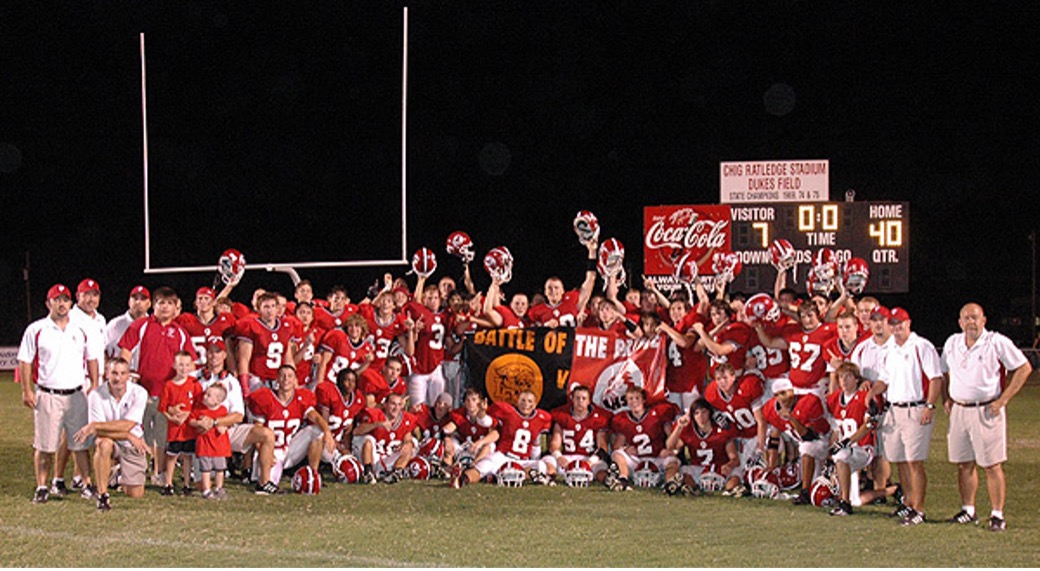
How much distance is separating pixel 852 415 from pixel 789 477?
0.83m

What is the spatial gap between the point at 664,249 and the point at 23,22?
19366 mm

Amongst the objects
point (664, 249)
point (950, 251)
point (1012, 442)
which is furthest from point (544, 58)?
point (1012, 442)

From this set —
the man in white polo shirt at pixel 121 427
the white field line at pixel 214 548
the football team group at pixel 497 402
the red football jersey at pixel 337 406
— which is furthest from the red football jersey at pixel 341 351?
the white field line at pixel 214 548

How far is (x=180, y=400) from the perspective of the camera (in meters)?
8.91

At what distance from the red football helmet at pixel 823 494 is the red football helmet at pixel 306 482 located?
11.3ft

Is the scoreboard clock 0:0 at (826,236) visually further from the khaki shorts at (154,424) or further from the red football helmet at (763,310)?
the khaki shorts at (154,424)

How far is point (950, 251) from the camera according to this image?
165 feet

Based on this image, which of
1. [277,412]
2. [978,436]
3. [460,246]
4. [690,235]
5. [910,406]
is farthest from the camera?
[690,235]

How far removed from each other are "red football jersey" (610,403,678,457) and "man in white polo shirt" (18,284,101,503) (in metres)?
3.89

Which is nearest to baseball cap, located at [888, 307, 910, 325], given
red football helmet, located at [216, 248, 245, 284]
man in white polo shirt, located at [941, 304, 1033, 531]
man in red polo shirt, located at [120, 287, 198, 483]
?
man in white polo shirt, located at [941, 304, 1033, 531]

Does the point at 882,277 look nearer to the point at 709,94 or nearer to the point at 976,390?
the point at 976,390

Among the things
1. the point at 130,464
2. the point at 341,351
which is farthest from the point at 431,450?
the point at 130,464

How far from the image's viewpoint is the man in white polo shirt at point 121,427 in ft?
28.1

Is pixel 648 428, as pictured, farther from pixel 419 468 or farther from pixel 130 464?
pixel 130 464
